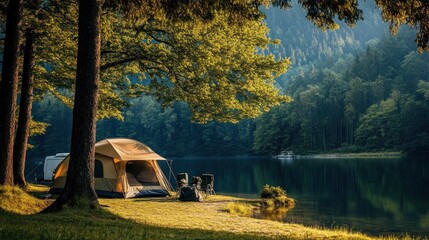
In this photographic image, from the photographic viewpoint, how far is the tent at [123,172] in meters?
21.1

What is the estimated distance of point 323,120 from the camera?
351 ft

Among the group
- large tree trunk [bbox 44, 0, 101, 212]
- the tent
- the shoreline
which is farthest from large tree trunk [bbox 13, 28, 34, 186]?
the shoreline

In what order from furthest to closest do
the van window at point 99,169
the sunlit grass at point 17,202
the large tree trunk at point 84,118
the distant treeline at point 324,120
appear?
the distant treeline at point 324,120 → the van window at point 99,169 → the sunlit grass at point 17,202 → the large tree trunk at point 84,118

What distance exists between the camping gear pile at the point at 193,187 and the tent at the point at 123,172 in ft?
3.09

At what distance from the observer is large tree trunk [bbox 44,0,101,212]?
475 inches

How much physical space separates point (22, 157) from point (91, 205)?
9802 mm

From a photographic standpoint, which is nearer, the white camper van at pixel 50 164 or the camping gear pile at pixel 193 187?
the camping gear pile at pixel 193 187

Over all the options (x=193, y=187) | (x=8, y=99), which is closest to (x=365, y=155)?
(x=193, y=187)

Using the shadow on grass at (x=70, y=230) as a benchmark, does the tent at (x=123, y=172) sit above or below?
above

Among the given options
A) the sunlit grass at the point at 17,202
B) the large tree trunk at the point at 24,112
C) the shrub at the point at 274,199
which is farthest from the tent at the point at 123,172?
the sunlit grass at the point at 17,202

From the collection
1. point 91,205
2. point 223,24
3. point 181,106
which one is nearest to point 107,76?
point 223,24

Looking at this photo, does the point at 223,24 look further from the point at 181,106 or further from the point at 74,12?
the point at 181,106

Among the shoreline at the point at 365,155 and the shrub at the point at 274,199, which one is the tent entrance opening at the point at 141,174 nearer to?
the shrub at the point at 274,199

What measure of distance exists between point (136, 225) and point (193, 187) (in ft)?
36.4
